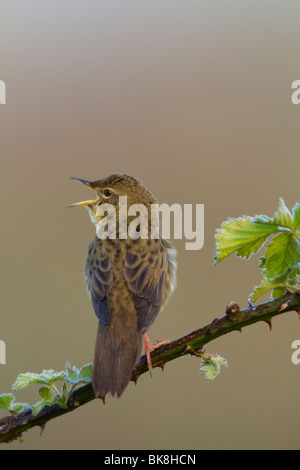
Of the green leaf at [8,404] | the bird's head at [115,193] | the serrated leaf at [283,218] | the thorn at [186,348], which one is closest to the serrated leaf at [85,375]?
the green leaf at [8,404]

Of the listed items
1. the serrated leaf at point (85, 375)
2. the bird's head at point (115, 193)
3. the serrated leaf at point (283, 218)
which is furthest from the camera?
the bird's head at point (115, 193)

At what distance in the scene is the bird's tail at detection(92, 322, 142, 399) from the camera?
1.71 m

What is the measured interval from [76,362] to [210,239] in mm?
1387

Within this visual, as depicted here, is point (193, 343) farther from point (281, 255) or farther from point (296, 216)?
point (296, 216)

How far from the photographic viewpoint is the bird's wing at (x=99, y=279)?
7.63 feet

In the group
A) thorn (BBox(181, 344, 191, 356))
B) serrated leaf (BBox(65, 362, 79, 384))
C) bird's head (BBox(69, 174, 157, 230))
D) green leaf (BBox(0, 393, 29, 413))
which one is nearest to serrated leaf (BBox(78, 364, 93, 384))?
serrated leaf (BBox(65, 362, 79, 384))

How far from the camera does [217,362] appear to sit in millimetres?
1572

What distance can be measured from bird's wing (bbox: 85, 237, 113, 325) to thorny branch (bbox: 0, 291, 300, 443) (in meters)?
0.69

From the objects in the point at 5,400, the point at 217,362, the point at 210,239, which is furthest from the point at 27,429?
the point at 210,239

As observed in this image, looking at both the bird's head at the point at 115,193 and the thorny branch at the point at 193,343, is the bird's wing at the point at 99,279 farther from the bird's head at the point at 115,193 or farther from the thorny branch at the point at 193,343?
the thorny branch at the point at 193,343

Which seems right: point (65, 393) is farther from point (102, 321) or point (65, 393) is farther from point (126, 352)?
point (102, 321)

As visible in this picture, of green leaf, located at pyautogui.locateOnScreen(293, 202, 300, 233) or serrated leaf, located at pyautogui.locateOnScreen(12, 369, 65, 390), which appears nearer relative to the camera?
green leaf, located at pyautogui.locateOnScreen(293, 202, 300, 233)

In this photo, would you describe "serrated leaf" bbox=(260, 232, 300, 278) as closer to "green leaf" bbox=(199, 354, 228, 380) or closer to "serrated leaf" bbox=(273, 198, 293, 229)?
"serrated leaf" bbox=(273, 198, 293, 229)

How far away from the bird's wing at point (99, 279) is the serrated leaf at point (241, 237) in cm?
93
